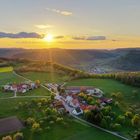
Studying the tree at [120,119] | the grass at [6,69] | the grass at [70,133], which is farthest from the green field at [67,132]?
the grass at [6,69]

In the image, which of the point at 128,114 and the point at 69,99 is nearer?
the point at 128,114

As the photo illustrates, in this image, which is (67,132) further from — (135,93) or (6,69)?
(6,69)

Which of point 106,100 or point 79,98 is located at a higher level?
point 79,98

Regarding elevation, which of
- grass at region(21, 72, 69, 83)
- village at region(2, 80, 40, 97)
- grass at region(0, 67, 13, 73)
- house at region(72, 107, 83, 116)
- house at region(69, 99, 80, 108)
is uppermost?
grass at region(0, 67, 13, 73)

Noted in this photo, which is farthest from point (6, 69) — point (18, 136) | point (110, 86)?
point (18, 136)

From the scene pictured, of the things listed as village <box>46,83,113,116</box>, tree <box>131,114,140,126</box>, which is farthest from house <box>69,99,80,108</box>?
tree <box>131,114,140,126</box>

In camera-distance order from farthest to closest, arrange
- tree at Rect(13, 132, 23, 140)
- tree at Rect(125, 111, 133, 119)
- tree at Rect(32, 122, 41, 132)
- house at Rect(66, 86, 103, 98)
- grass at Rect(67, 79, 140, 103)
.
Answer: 1. grass at Rect(67, 79, 140, 103)
2. house at Rect(66, 86, 103, 98)
3. tree at Rect(125, 111, 133, 119)
4. tree at Rect(32, 122, 41, 132)
5. tree at Rect(13, 132, 23, 140)

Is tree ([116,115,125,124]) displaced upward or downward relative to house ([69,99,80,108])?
downward

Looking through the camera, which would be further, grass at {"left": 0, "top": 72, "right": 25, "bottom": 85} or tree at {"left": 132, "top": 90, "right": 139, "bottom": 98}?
grass at {"left": 0, "top": 72, "right": 25, "bottom": 85}

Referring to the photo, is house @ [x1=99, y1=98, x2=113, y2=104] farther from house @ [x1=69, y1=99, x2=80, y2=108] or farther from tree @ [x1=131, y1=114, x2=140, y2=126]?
tree @ [x1=131, y1=114, x2=140, y2=126]
